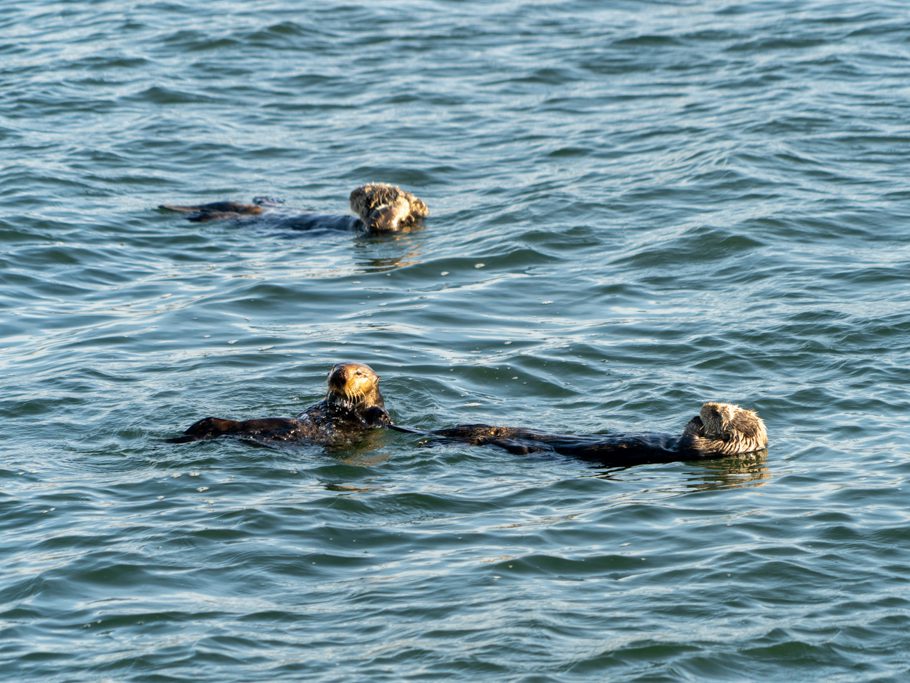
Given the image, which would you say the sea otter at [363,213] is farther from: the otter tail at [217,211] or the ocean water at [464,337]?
the ocean water at [464,337]

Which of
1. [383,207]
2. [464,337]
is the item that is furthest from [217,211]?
[464,337]

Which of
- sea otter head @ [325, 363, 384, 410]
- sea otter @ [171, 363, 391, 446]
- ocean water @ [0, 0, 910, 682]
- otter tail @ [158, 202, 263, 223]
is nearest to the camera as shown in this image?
ocean water @ [0, 0, 910, 682]

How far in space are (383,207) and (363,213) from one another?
24 centimetres

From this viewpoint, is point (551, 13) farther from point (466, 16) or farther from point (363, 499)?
point (363, 499)

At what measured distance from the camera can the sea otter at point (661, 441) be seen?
765 centimetres

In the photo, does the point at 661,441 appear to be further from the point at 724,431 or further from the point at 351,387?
the point at 351,387

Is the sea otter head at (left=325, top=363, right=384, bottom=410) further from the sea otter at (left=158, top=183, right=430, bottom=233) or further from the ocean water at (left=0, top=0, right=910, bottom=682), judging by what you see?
the sea otter at (left=158, top=183, right=430, bottom=233)

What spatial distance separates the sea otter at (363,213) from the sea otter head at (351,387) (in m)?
4.91

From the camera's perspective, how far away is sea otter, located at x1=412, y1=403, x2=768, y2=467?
301 inches

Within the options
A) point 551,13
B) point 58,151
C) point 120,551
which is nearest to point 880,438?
point 120,551

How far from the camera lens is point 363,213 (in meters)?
13.0

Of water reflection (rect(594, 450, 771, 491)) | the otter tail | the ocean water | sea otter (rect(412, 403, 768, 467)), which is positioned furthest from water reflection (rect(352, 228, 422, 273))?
water reflection (rect(594, 450, 771, 491))

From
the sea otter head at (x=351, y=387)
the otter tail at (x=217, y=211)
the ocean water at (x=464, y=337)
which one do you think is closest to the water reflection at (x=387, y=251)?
the ocean water at (x=464, y=337)

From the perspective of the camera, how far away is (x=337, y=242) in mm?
12812
